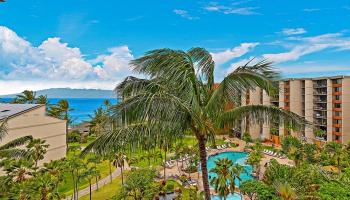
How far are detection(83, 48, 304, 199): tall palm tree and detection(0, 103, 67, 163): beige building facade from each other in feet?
69.4

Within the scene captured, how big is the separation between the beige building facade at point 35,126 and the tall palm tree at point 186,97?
2114 centimetres

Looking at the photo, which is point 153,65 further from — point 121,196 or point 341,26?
point 341,26

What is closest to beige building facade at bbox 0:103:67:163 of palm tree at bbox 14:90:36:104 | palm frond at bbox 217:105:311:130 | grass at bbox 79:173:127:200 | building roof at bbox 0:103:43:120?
building roof at bbox 0:103:43:120

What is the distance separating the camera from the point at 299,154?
28.6 meters

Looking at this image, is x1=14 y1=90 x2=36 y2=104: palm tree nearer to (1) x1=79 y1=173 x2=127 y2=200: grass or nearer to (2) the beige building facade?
(2) the beige building facade

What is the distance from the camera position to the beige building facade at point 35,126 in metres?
24.8

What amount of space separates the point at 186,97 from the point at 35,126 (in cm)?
2568

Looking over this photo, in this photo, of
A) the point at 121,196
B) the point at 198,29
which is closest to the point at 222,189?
the point at 121,196

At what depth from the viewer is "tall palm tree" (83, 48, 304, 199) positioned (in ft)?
16.2

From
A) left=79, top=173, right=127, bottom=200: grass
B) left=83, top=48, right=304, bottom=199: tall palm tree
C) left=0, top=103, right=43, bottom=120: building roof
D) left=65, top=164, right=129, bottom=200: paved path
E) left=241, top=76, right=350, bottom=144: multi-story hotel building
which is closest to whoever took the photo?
left=83, top=48, right=304, bottom=199: tall palm tree

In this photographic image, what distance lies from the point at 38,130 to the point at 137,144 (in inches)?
1034

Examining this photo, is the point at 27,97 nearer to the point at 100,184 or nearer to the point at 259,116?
the point at 100,184

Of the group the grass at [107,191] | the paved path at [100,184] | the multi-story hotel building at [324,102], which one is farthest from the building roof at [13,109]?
the multi-story hotel building at [324,102]

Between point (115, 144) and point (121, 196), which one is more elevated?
point (115, 144)
